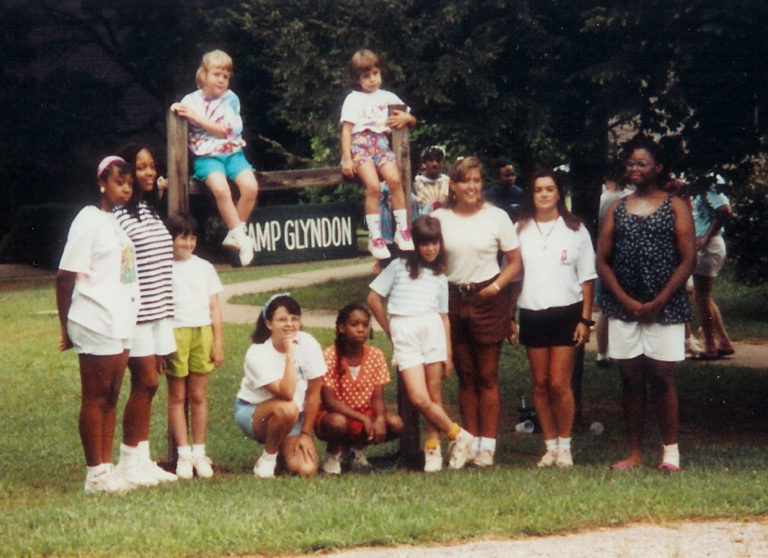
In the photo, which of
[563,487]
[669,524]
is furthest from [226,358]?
[669,524]

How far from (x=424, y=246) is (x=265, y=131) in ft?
64.3

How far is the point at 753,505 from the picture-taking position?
6.91 meters

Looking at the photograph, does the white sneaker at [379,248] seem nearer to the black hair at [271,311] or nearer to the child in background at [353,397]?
the child in background at [353,397]

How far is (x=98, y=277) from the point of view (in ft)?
24.8

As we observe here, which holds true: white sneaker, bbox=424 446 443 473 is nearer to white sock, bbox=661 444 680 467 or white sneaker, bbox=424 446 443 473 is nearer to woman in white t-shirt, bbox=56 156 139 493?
white sock, bbox=661 444 680 467

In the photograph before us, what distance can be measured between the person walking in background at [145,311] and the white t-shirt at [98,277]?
0.29 meters

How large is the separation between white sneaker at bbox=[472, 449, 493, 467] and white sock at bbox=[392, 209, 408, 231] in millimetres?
→ 1484

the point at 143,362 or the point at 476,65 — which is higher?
the point at 476,65

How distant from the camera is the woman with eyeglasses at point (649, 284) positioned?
26.9 ft

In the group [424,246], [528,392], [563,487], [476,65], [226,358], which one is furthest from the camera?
[226,358]

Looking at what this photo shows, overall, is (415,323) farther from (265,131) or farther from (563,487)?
(265,131)

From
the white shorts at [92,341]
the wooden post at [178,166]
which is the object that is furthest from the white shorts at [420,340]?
the white shorts at [92,341]

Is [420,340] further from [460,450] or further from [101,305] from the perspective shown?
[101,305]

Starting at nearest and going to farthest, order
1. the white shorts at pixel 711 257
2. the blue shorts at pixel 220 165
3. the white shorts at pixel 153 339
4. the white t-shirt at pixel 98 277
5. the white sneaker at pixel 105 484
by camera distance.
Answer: the white t-shirt at pixel 98 277 < the white sneaker at pixel 105 484 < the white shorts at pixel 153 339 < the blue shorts at pixel 220 165 < the white shorts at pixel 711 257
